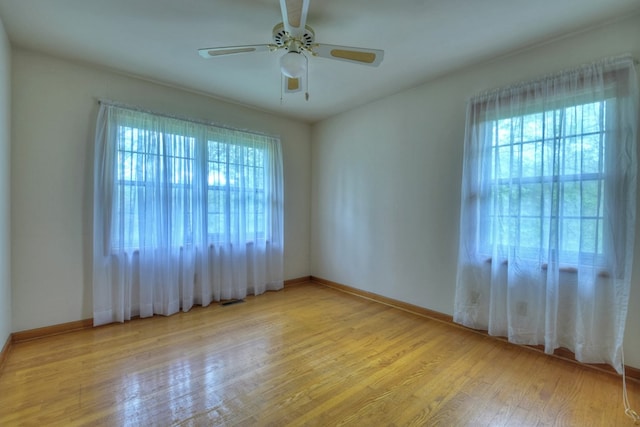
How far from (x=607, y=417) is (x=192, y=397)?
2540 millimetres

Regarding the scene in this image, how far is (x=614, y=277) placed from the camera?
199cm

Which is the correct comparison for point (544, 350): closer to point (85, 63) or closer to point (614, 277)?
point (614, 277)

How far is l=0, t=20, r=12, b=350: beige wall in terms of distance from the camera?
7.11 feet

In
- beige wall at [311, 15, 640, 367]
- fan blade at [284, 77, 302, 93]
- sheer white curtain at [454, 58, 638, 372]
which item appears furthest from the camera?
fan blade at [284, 77, 302, 93]

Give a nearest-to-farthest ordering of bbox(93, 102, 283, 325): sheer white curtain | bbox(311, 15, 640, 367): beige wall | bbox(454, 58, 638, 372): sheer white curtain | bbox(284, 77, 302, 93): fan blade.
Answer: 1. bbox(454, 58, 638, 372): sheer white curtain
2. bbox(311, 15, 640, 367): beige wall
3. bbox(284, 77, 302, 93): fan blade
4. bbox(93, 102, 283, 325): sheer white curtain

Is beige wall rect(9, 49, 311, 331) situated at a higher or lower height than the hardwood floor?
higher

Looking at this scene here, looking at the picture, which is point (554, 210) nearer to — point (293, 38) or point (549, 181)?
point (549, 181)

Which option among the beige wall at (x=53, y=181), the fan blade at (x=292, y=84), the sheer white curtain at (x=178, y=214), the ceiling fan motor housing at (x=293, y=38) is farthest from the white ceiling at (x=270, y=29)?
the sheer white curtain at (x=178, y=214)

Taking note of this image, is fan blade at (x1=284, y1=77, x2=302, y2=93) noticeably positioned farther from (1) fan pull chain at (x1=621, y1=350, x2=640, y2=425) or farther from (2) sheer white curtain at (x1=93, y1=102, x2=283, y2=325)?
(1) fan pull chain at (x1=621, y1=350, x2=640, y2=425)

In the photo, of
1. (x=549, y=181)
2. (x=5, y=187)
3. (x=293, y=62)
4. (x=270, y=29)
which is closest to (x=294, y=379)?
(x=293, y=62)

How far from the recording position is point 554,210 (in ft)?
7.24

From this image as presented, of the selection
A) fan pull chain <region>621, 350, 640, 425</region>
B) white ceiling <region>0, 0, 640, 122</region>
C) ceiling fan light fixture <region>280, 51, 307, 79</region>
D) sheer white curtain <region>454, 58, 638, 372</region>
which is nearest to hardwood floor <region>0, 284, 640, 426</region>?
fan pull chain <region>621, 350, 640, 425</region>

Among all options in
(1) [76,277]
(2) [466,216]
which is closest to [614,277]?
(2) [466,216]

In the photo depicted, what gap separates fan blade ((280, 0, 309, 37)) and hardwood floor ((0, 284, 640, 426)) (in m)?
2.39
